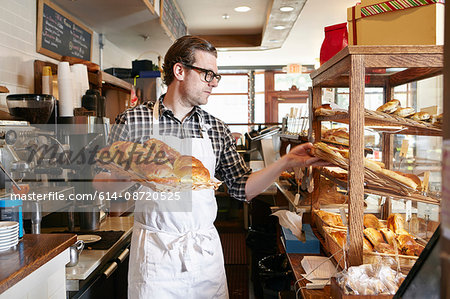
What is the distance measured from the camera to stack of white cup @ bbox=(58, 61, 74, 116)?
7.22 feet

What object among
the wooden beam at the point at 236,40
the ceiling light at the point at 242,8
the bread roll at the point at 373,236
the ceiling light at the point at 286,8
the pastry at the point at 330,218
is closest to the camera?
the bread roll at the point at 373,236

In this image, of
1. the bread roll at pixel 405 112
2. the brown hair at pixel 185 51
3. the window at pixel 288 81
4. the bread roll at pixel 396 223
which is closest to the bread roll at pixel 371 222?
the bread roll at pixel 396 223

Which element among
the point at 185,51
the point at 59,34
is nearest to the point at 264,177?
the point at 185,51

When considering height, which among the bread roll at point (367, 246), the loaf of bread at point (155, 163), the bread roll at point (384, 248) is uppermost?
the loaf of bread at point (155, 163)

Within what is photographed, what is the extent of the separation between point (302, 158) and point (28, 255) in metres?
1.13

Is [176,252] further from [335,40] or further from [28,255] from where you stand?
[335,40]

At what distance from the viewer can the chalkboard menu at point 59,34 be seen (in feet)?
7.95

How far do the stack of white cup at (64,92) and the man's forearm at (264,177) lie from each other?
3.73ft

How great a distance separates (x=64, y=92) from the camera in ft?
7.22

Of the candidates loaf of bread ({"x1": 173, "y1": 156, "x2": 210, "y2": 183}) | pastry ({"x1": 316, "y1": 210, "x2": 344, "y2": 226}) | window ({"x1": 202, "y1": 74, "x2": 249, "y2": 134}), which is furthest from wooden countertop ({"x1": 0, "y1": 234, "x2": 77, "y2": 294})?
window ({"x1": 202, "y1": 74, "x2": 249, "y2": 134})

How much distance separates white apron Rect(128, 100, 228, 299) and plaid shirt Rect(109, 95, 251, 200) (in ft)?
0.15

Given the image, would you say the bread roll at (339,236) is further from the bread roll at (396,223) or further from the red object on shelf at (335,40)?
the red object on shelf at (335,40)

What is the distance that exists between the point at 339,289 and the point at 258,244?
233 centimetres

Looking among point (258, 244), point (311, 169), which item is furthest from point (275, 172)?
point (258, 244)
